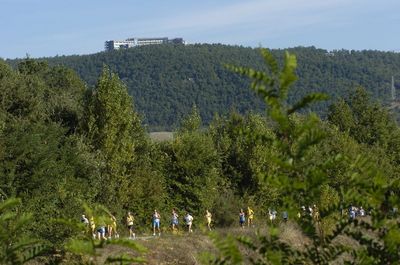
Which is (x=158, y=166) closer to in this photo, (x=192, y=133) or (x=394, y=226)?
(x=192, y=133)

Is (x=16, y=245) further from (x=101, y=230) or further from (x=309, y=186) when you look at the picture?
(x=101, y=230)

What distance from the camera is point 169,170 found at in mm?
47938

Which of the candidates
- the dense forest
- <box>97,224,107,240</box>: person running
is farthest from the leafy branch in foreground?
<box>97,224,107,240</box>: person running

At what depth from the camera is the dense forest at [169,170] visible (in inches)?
200

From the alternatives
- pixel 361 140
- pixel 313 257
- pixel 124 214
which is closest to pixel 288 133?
pixel 313 257

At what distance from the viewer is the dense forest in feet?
16.6

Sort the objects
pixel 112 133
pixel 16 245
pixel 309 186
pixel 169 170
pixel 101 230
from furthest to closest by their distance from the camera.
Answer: pixel 169 170, pixel 112 133, pixel 101 230, pixel 16 245, pixel 309 186

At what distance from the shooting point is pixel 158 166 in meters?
47.2

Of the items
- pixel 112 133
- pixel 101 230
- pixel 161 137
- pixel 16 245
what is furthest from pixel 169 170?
pixel 16 245

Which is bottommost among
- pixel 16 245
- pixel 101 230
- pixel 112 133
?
pixel 101 230

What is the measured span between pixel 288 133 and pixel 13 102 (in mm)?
41818

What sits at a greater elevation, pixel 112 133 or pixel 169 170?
pixel 112 133

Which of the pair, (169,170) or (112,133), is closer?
(112,133)

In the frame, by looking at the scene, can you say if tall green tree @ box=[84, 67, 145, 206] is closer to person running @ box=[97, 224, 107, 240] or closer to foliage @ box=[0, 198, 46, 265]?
person running @ box=[97, 224, 107, 240]
